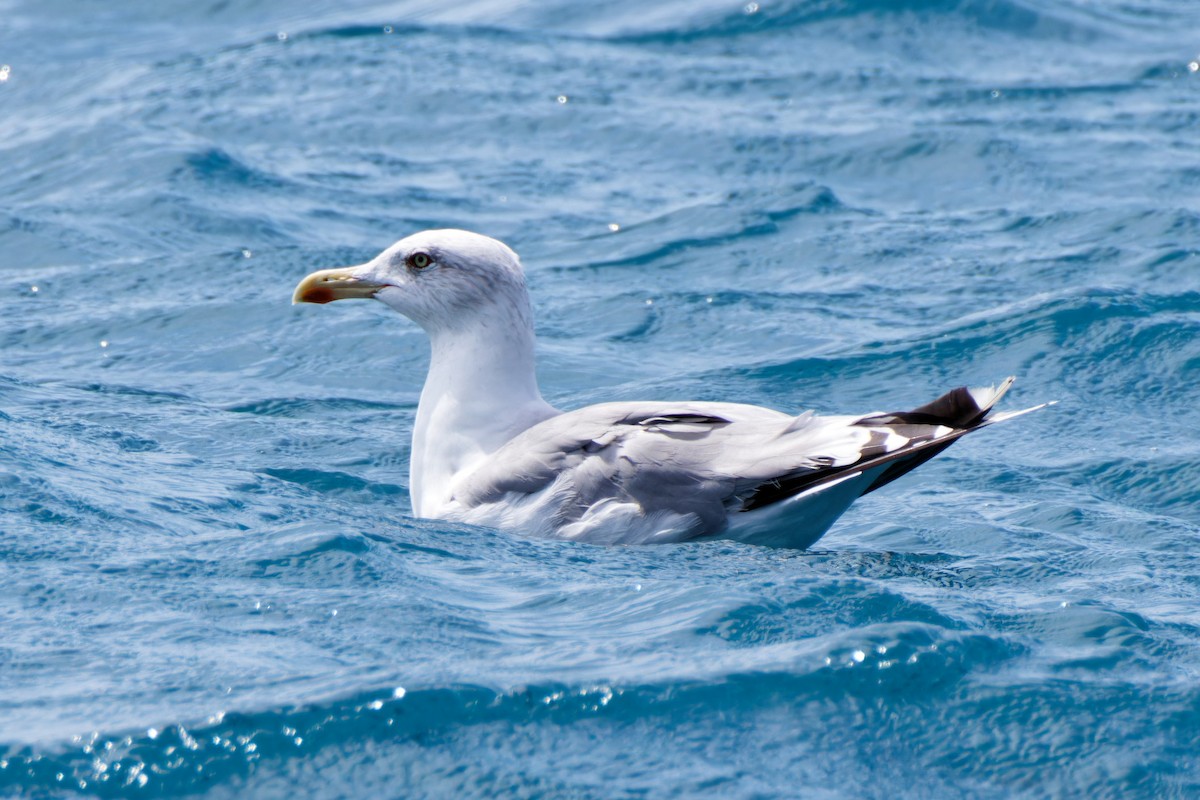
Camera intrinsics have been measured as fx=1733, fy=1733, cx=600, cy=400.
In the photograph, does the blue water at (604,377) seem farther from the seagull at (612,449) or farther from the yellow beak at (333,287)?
the yellow beak at (333,287)

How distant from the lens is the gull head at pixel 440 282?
6.50m

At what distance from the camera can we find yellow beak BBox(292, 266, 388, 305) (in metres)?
6.63

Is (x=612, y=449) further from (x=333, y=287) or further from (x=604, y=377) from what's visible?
(x=604, y=377)

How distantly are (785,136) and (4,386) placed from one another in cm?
633

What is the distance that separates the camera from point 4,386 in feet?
26.7

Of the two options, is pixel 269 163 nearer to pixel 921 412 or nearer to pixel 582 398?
pixel 582 398

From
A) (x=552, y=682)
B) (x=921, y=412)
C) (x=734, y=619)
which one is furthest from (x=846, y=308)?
(x=552, y=682)

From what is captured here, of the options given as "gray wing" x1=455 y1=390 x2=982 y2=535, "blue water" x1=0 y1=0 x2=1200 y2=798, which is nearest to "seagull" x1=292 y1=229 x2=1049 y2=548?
"gray wing" x1=455 y1=390 x2=982 y2=535

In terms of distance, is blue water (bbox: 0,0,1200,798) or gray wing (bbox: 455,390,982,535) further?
gray wing (bbox: 455,390,982,535)

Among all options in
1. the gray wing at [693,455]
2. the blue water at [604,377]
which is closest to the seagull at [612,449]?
the gray wing at [693,455]

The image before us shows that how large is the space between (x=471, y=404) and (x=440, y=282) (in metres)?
0.50

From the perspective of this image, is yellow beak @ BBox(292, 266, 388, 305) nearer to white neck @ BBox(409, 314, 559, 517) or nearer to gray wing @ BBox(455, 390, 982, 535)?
white neck @ BBox(409, 314, 559, 517)

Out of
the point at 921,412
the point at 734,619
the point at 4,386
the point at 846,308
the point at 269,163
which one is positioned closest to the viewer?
the point at 734,619

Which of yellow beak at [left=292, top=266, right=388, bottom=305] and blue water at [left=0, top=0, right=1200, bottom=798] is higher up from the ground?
yellow beak at [left=292, top=266, right=388, bottom=305]
